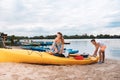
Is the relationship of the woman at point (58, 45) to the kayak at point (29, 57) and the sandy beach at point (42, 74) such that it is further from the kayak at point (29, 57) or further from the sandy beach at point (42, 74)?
the sandy beach at point (42, 74)

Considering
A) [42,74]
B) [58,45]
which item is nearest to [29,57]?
[58,45]

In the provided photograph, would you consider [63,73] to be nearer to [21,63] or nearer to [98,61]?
[21,63]

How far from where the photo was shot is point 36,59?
1166cm

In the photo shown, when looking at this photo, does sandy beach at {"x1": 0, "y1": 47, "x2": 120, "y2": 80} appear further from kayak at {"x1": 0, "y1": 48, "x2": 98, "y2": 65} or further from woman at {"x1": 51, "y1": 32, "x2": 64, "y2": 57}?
woman at {"x1": 51, "y1": 32, "x2": 64, "y2": 57}

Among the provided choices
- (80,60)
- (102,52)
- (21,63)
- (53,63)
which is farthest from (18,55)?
Answer: (102,52)

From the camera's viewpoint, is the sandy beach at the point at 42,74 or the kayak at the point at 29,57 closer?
the sandy beach at the point at 42,74

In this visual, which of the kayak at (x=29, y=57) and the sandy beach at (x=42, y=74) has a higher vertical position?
the kayak at (x=29, y=57)

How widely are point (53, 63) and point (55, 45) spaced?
1.27m

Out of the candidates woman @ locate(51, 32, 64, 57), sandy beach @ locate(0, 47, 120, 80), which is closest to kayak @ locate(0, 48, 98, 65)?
sandy beach @ locate(0, 47, 120, 80)

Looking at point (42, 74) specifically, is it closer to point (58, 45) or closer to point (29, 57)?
point (29, 57)

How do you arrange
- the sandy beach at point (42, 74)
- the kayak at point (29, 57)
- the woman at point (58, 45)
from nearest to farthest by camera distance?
the sandy beach at point (42, 74), the kayak at point (29, 57), the woman at point (58, 45)

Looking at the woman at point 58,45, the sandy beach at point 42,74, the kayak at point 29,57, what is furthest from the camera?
the woman at point 58,45

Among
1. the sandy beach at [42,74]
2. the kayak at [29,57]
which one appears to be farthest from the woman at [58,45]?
the sandy beach at [42,74]

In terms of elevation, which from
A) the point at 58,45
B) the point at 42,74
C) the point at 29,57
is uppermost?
the point at 58,45
